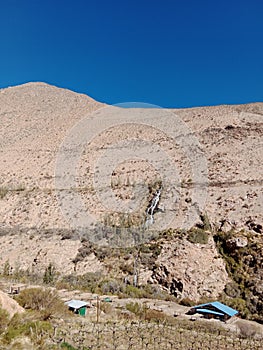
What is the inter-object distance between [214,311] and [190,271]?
237cm

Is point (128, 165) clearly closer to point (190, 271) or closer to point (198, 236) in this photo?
point (198, 236)

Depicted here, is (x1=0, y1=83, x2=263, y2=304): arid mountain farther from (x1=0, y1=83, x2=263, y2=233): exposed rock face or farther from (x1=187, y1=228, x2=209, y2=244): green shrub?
(x1=187, y1=228, x2=209, y2=244): green shrub

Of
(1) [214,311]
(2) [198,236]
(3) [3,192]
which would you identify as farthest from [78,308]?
(3) [3,192]

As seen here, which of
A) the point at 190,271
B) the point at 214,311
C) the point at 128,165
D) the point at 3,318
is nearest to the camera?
the point at 3,318

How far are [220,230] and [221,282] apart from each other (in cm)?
321

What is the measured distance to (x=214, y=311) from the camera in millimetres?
9805

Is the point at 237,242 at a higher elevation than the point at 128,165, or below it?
below

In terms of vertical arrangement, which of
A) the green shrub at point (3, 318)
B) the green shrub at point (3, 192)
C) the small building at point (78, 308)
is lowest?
the small building at point (78, 308)

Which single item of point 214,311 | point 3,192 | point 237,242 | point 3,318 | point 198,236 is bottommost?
point 214,311

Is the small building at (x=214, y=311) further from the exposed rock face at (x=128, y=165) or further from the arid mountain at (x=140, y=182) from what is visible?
the exposed rock face at (x=128, y=165)

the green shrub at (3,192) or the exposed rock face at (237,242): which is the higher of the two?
the green shrub at (3,192)

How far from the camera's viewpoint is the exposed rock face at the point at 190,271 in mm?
11712

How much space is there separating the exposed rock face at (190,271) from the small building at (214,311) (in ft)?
4.43

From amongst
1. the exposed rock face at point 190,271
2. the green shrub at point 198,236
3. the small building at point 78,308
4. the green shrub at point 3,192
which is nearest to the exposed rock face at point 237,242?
the exposed rock face at point 190,271
